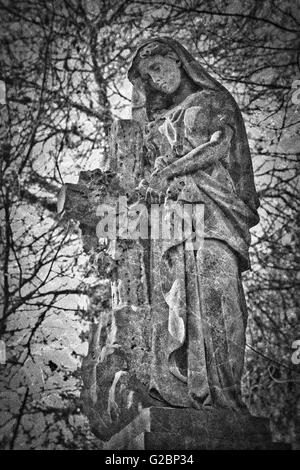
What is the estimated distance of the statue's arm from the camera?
567cm

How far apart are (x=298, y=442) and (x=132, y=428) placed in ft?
12.4

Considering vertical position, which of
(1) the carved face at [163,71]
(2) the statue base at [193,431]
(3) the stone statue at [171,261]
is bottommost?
(2) the statue base at [193,431]

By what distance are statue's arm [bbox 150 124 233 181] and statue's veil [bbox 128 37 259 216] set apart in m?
0.14

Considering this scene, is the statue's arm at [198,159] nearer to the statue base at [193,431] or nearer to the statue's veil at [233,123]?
the statue's veil at [233,123]

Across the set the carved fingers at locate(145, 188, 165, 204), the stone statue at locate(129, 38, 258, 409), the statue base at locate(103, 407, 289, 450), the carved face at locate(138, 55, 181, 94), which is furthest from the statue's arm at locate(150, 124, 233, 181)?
the statue base at locate(103, 407, 289, 450)

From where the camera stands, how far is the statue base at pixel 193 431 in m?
4.64

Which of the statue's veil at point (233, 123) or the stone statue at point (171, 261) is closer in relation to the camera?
the stone statue at point (171, 261)

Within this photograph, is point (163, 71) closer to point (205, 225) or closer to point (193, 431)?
point (205, 225)

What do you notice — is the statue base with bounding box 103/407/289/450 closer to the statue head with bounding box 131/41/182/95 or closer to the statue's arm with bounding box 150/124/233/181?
the statue's arm with bounding box 150/124/233/181

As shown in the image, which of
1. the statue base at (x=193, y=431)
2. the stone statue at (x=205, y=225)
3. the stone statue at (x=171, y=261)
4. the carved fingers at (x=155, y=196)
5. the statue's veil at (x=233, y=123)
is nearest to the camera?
the statue base at (x=193, y=431)

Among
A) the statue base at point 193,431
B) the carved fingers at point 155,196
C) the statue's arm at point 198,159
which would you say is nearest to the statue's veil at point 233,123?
the statue's arm at point 198,159

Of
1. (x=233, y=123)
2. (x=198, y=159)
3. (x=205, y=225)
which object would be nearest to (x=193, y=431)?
(x=205, y=225)

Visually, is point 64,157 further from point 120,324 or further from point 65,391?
point 120,324

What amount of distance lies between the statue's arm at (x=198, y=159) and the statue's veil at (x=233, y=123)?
0.14 meters
